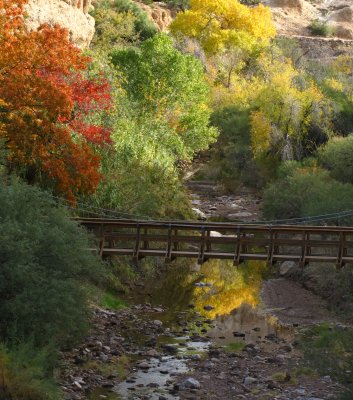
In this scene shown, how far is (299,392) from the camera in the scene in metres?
15.8

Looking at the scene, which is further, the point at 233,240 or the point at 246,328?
the point at 246,328

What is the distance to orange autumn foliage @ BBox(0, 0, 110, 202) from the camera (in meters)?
20.9

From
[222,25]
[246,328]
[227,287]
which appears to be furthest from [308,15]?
[246,328]

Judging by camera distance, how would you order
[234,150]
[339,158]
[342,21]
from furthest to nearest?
[342,21] < [234,150] < [339,158]

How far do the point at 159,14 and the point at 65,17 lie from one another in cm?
2866

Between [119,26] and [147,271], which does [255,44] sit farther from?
[147,271]

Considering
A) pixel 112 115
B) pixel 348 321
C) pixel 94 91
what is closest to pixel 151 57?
pixel 112 115

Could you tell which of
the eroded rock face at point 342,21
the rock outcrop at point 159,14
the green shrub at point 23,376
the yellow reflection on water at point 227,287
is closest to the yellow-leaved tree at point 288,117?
the yellow reflection on water at point 227,287

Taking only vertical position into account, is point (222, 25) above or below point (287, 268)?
above

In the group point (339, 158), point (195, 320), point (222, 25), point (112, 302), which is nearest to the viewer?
point (195, 320)

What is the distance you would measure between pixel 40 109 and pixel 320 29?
52.9m

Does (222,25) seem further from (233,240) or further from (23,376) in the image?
(23,376)

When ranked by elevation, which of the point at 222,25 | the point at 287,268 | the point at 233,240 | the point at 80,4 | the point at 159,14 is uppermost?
the point at 159,14

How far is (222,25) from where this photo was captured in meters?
56.4
